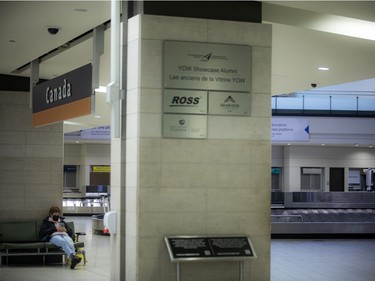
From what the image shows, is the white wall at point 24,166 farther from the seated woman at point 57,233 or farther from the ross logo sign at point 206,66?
the ross logo sign at point 206,66

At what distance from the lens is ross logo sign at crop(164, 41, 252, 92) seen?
27.7 feet

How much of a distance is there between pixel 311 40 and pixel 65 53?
16.2 feet

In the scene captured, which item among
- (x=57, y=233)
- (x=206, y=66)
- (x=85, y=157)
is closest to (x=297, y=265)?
(x=57, y=233)

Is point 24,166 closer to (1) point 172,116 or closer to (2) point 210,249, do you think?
(1) point 172,116

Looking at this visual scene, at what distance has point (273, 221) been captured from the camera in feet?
83.8

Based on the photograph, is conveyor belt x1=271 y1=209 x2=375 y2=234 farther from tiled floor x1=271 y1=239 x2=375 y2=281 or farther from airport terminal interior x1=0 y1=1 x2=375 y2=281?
airport terminal interior x1=0 y1=1 x2=375 y2=281

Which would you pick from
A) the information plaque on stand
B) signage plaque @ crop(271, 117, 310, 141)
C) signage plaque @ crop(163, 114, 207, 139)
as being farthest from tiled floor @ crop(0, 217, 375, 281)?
signage plaque @ crop(271, 117, 310, 141)

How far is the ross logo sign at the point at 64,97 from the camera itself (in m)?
10.6

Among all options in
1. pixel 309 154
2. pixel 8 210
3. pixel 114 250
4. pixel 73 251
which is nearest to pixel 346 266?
pixel 73 251

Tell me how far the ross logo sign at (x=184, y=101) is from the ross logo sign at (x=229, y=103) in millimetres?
109

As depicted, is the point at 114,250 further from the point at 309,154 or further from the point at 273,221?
the point at 309,154

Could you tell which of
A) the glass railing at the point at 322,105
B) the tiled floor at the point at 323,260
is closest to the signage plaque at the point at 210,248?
the tiled floor at the point at 323,260

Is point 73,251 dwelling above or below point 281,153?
below

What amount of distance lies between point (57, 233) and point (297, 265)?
5.84 meters
